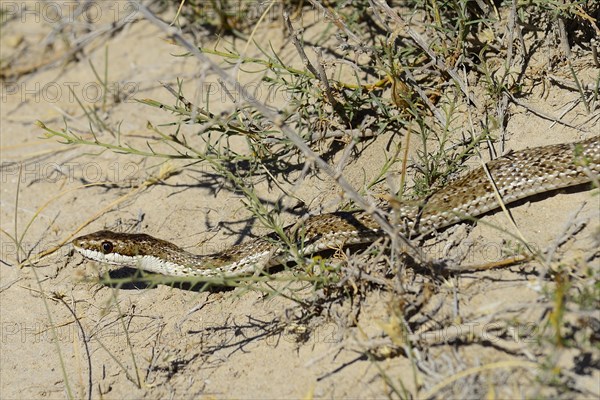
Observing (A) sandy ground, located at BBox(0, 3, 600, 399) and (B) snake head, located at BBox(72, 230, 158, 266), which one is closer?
(A) sandy ground, located at BBox(0, 3, 600, 399)

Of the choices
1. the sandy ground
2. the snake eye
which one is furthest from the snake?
the sandy ground

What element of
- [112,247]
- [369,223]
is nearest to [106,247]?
[112,247]

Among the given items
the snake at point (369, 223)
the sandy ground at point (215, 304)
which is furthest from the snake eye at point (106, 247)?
the sandy ground at point (215, 304)

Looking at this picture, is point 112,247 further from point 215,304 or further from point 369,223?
point 369,223

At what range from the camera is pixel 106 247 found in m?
5.48

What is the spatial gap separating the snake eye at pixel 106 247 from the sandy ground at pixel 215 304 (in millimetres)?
279

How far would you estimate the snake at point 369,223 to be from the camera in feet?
16.2

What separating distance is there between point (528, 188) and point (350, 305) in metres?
1.62

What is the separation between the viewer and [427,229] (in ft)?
16.4

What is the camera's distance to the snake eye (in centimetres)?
547

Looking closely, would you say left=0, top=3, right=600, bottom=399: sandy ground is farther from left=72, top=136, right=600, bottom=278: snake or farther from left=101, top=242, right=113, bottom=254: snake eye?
left=101, top=242, right=113, bottom=254: snake eye

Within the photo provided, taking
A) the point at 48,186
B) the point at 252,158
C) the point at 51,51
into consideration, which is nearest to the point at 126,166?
the point at 48,186

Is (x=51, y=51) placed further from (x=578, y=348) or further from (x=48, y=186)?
(x=578, y=348)

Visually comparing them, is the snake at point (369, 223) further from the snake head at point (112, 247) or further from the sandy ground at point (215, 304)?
the sandy ground at point (215, 304)
